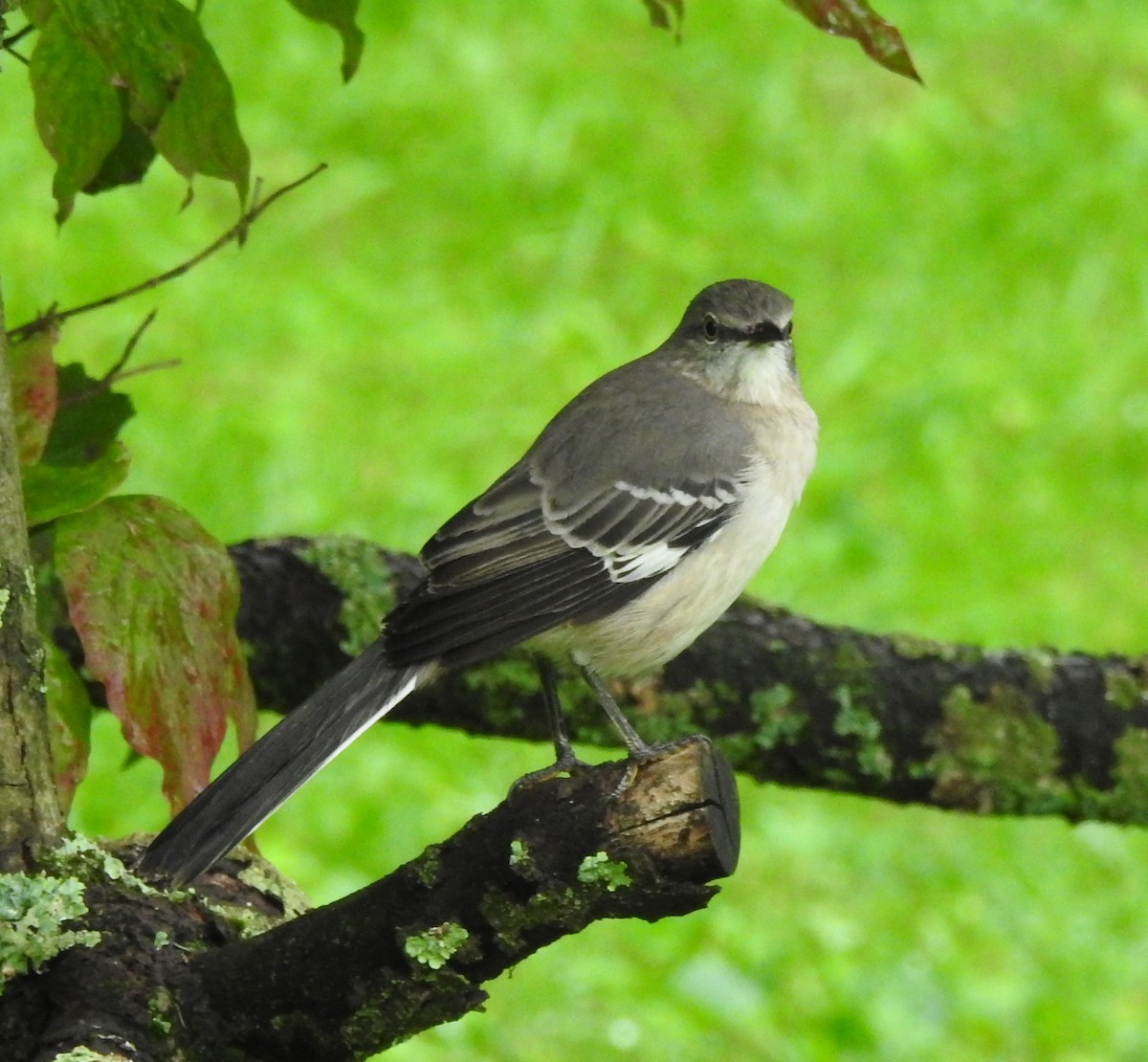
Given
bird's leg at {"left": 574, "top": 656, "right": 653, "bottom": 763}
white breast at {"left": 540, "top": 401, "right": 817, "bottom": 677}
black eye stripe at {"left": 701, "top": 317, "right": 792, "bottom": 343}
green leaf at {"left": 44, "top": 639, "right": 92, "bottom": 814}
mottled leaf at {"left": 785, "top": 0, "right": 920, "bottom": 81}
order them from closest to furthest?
mottled leaf at {"left": 785, "top": 0, "right": 920, "bottom": 81}, green leaf at {"left": 44, "top": 639, "right": 92, "bottom": 814}, bird's leg at {"left": 574, "top": 656, "right": 653, "bottom": 763}, white breast at {"left": 540, "top": 401, "right": 817, "bottom": 677}, black eye stripe at {"left": 701, "top": 317, "right": 792, "bottom": 343}

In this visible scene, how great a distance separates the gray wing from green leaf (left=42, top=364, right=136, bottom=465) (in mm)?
641

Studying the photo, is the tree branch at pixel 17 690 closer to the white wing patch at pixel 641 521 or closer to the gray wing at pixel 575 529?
the gray wing at pixel 575 529

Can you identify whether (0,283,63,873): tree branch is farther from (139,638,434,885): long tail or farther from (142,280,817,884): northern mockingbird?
(142,280,817,884): northern mockingbird

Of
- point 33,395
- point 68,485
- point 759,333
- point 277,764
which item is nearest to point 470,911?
point 277,764

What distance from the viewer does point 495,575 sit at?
3.79m

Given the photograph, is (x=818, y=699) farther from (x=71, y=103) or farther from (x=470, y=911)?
(x=71, y=103)

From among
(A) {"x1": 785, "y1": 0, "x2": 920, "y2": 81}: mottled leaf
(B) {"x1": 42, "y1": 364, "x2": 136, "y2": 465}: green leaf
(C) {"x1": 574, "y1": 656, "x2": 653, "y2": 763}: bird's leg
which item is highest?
(A) {"x1": 785, "y1": 0, "x2": 920, "y2": 81}: mottled leaf

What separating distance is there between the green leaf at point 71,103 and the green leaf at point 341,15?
38cm

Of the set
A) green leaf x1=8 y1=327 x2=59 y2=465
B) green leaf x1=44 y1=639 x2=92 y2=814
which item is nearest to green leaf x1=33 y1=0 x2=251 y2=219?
green leaf x1=8 y1=327 x2=59 y2=465

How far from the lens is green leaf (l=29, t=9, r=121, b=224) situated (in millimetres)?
2883

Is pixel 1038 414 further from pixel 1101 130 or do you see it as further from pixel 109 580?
pixel 109 580

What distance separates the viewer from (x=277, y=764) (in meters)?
3.22

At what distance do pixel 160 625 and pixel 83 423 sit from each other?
0.72 metres

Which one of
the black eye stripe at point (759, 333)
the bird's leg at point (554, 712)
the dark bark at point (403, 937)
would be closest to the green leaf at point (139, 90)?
the dark bark at point (403, 937)
